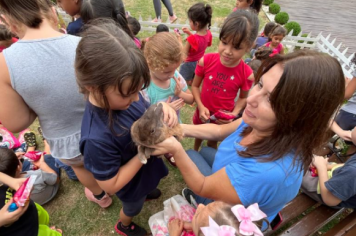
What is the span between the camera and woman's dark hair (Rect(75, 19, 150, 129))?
116 cm

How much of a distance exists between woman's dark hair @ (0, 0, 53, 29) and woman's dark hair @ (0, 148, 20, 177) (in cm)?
135

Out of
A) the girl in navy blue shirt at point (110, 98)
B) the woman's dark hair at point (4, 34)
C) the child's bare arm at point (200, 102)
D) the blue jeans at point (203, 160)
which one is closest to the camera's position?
the girl in navy blue shirt at point (110, 98)

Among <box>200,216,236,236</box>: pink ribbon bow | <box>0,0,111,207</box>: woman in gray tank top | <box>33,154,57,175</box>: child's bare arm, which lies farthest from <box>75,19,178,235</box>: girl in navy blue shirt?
<box>33,154,57,175</box>: child's bare arm

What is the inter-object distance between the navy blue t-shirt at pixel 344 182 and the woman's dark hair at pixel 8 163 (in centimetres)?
303

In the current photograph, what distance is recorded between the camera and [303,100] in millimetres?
1083

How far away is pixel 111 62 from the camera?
45.5 inches

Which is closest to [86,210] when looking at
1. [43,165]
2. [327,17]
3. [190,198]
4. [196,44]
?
[43,165]

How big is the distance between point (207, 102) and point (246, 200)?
6.03 feet

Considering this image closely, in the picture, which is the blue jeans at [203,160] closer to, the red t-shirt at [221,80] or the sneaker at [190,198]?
the sneaker at [190,198]

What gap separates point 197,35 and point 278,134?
337 cm

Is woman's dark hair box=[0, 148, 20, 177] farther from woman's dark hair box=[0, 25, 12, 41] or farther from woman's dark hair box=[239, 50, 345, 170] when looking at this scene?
woman's dark hair box=[239, 50, 345, 170]

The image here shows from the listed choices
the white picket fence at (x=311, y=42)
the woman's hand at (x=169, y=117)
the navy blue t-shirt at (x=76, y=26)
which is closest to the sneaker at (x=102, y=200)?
the woman's hand at (x=169, y=117)

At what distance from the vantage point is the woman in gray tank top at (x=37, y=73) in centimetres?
148

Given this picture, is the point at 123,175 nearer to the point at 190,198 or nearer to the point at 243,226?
the point at 243,226
